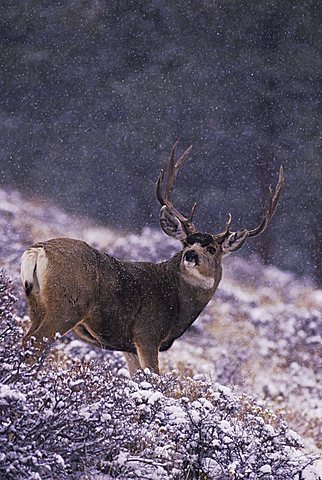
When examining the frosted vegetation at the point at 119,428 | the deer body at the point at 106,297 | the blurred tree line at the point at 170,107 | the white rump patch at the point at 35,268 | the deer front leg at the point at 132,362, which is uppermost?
the frosted vegetation at the point at 119,428

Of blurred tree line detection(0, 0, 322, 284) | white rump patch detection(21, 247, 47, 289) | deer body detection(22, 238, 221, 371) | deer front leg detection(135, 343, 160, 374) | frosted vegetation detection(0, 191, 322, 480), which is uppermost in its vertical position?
frosted vegetation detection(0, 191, 322, 480)

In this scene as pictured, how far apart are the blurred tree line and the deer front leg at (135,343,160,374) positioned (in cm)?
318

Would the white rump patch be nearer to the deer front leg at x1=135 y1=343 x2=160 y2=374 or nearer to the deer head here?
the deer front leg at x1=135 y1=343 x2=160 y2=374

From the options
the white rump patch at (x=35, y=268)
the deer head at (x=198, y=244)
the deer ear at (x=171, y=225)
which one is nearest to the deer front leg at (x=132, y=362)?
the deer head at (x=198, y=244)

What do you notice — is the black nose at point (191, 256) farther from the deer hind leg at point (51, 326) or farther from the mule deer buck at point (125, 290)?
the deer hind leg at point (51, 326)

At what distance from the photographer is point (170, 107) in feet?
26.6

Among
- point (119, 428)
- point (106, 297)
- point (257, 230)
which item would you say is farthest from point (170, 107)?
point (119, 428)

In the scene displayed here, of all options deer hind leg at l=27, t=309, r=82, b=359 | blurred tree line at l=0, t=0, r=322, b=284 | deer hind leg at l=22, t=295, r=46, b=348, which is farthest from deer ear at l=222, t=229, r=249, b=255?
blurred tree line at l=0, t=0, r=322, b=284

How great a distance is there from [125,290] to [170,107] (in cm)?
383

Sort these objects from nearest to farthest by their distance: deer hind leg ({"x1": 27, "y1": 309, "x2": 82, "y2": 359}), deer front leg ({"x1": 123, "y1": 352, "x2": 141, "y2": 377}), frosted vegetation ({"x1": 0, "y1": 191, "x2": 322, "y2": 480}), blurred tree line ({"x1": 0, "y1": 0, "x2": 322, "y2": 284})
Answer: frosted vegetation ({"x1": 0, "y1": 191, "x2": 322, "y2": 480}) → deer hind leg ({"x1": 27, "y1": 309, "x2": 82, "y2": 359}) → deer front leg ({"x1": 123, "y1": 352, "x2": 141, "y2": 377}) → blurred tree line ({"x1": 0, "y1": 0, "x2": 322, "y2": 284})

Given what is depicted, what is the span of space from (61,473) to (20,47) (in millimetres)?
5981

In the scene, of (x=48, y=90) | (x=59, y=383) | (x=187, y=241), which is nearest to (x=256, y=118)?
(x=48, y=90)

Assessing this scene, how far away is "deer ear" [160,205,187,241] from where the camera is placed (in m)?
5.04

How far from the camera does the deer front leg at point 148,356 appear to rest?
14.9ft
